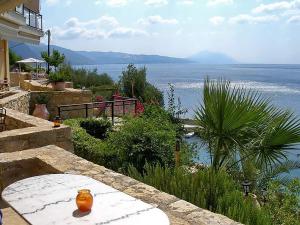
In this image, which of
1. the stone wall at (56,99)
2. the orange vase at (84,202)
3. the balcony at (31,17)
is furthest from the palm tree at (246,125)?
the balcony at (31,17)

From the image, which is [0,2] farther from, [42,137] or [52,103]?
[52,103]

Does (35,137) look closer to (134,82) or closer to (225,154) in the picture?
(225,154)

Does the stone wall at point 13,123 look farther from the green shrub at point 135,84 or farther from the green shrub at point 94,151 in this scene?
the green shrub at point 135,84

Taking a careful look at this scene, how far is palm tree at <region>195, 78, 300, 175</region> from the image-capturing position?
5828mm

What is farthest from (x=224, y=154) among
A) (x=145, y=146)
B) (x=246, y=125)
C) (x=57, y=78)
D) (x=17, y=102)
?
(x=57, y=78)

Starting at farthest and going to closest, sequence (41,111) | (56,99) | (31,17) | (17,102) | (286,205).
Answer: (31,17), (56,99), (41,111), (17,102), (286,205)

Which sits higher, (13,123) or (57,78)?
(57,78)

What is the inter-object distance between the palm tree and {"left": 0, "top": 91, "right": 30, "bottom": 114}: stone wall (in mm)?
5509

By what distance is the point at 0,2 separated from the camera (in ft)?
16.3

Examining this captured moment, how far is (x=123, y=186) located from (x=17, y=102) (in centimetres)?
836

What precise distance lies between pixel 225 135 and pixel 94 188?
3.36m

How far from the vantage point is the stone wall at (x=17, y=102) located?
9883 mm

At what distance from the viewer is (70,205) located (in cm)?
281

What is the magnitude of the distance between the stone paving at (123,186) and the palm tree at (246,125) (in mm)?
2370
